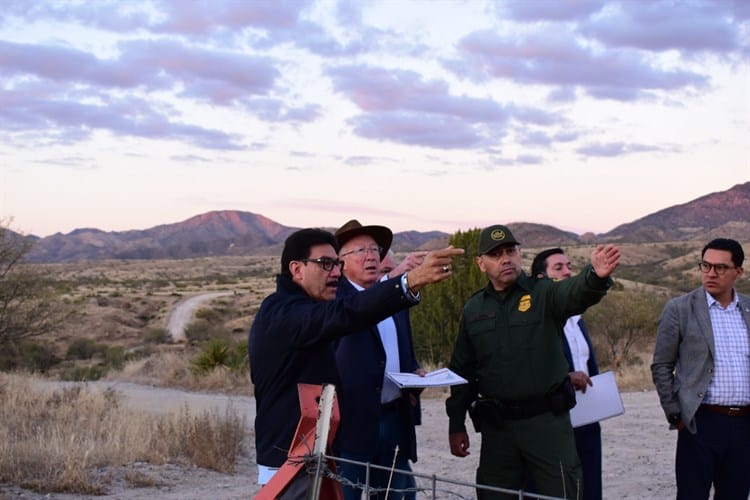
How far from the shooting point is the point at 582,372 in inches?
226

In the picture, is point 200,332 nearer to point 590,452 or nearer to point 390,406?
point 590,452

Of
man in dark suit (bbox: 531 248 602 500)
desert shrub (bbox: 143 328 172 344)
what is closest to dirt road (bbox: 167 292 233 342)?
desert shrub (bbox: 143 328 172 344)

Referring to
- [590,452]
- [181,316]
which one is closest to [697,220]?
[181,316]

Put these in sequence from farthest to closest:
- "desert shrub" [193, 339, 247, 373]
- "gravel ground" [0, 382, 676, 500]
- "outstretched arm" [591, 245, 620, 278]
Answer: "desert shrub" [193, 339, 247, 373] < "gravel ground" [0, 382, 676, 500] < "outstretched arm" [591, 245, 620, 278]

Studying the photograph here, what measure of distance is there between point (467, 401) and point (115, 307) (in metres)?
49.0

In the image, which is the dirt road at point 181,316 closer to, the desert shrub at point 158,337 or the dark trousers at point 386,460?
the desert shrub at point 158,337

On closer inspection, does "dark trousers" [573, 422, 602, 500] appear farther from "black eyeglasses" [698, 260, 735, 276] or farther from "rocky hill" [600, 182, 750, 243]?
"rocky hill" [600, 182, 750, 243]

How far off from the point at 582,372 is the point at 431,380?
148 centimetres

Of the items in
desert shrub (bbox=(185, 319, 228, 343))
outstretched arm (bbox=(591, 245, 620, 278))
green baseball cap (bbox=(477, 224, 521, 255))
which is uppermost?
green baseball cap (bbox=(477, 224, 521, 255))

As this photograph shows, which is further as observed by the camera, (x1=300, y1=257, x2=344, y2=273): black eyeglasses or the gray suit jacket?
the gray suit jacket

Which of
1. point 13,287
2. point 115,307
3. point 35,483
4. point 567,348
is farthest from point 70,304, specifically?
point 567,348

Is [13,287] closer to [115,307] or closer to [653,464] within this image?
[653,464]

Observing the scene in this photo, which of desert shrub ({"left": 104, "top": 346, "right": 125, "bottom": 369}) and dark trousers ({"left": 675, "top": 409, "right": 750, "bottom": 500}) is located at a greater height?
dark trousers ({"left": 675, "top": 409, "right": 750, "bottom": 500})

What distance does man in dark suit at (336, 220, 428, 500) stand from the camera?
4945mm
